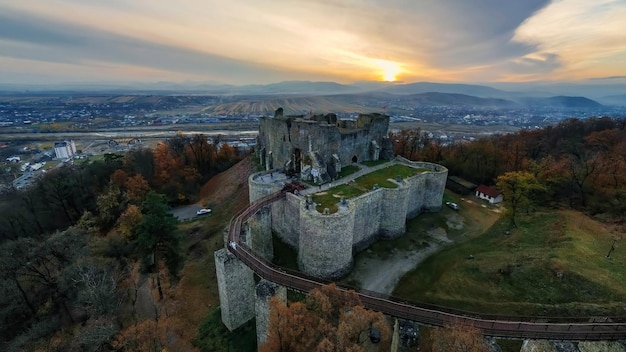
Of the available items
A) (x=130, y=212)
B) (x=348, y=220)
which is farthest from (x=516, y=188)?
(x=130, y=212)

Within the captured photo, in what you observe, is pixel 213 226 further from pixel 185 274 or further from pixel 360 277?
pixel 360 277

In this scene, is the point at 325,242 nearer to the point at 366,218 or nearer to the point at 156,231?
the point at 366,218

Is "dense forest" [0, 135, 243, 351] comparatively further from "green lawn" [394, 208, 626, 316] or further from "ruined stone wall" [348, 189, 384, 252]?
"green lawn" [394, 208, 626, 316]

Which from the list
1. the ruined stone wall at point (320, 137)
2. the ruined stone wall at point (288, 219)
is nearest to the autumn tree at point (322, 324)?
the ruined stone wall at point (288, 219)

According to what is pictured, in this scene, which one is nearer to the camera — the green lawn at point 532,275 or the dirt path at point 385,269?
the green lawn at point 532,275

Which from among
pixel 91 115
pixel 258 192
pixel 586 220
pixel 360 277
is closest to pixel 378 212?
pixel 360 277

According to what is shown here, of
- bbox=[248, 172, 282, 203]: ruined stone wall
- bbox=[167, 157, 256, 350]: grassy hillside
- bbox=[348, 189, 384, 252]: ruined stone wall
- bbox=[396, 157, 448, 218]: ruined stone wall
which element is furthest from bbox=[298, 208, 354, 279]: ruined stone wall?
bbox=[396, 157, 448, 218]: ruined stone wall

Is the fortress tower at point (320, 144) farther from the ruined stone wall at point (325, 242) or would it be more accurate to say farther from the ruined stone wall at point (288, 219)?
the ruined stone wall at point (325, 242)
